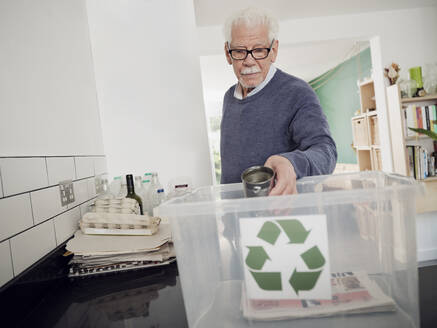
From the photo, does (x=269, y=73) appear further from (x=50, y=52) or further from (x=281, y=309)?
(x=281, y=309)

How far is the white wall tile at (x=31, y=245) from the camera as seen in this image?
0.70 meters

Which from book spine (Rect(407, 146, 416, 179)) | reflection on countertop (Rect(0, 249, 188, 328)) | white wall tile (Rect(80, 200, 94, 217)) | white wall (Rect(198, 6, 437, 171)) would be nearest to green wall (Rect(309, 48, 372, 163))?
white wall (Rect(198, 6, 437, 171))

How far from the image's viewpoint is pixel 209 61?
16.9 feet

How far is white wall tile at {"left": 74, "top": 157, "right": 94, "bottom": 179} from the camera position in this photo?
1.13m

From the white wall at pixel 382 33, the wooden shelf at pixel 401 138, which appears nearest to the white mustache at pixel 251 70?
the white wall at pixel 382 33

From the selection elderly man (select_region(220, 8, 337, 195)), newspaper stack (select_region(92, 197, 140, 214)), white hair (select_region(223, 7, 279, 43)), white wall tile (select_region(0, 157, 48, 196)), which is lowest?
newspaper stack (select_region(92, 197, 140, 214))

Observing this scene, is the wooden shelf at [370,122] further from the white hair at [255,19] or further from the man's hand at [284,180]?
the man's hand at [284,180]

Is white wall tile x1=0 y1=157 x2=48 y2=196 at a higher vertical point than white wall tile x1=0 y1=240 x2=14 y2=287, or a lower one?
higher

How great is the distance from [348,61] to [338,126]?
4.50 ft

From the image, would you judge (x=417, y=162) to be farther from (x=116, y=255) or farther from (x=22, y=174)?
(x=22, y=174)

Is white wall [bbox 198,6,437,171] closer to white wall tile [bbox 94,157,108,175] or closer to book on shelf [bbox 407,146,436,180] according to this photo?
book on shelf [bbox 407,146,436,180]

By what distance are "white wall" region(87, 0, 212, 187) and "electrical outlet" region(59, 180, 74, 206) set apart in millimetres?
498

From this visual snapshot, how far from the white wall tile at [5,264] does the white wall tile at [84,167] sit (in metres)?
0.47

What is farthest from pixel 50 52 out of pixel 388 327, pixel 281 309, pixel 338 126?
pixel 338 126
